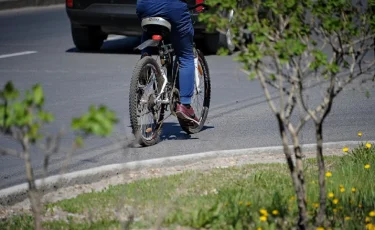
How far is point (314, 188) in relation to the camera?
21.8 ft

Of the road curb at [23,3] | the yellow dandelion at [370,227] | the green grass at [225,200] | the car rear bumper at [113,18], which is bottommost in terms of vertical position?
the road curb at [23,3]

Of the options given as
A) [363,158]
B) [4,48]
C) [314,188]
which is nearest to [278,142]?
[363,158]

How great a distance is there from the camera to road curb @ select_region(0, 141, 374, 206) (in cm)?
704

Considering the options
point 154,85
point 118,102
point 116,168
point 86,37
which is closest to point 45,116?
point 116,168

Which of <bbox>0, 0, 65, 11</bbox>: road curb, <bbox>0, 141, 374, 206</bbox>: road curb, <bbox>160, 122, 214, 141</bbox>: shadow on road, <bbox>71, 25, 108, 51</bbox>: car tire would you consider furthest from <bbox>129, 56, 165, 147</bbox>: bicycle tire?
<bbox>0, 0, 65, 11</bbox>: road curb

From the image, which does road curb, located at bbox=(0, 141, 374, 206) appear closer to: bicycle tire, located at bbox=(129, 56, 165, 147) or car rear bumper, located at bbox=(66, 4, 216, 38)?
bicycle tire, located at bbox=(129, 56, 165, 147)

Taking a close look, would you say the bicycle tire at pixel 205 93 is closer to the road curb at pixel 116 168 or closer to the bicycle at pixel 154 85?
the bicycle at pixel 154 85

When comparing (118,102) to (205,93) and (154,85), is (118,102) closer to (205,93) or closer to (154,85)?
(205,93)

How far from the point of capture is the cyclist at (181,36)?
9.04 m

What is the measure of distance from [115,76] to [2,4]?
1051cm

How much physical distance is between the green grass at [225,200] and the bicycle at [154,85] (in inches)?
58.9

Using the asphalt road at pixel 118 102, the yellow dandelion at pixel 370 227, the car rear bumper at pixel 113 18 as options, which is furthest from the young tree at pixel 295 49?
the car rear bumper at pixel 113 18

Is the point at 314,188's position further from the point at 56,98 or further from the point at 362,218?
the point at 56,98

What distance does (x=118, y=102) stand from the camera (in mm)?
11688
